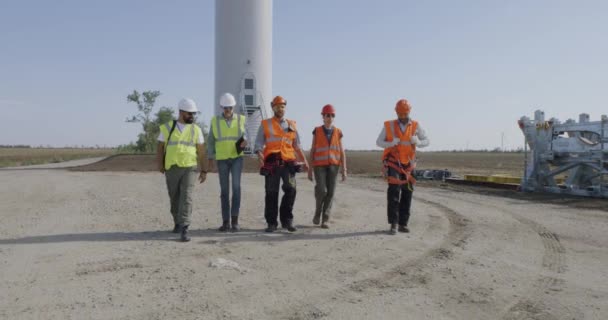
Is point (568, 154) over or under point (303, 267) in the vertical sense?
over

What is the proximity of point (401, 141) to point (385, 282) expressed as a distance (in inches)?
113

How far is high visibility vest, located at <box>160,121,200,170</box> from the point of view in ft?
20.1

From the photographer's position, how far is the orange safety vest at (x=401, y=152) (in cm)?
670

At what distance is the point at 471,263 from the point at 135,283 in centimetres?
332

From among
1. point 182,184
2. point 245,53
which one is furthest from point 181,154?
point 245,53

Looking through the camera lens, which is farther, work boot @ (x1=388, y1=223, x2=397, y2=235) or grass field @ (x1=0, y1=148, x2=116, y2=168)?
grass field @ (x1=0, y1=148, x2=116, y2=168)

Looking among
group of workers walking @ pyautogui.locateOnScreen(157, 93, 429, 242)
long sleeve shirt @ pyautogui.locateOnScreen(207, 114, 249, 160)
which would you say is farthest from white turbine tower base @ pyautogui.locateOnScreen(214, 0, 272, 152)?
group of workers walking @ pyautogui.locateOnScreen(157, 93, 429, 242)

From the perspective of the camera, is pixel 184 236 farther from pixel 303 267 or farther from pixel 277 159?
pixel 303 267

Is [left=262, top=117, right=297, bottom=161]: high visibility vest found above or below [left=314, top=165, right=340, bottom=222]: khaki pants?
above

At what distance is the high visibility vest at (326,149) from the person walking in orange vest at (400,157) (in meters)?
0.65

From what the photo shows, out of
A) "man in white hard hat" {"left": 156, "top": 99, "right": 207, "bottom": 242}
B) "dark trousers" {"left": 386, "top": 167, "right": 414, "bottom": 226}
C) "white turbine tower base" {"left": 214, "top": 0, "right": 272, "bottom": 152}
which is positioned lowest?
"dark trousers" {"left": 386, "top": 167, "right": 414, "bottom": 226}

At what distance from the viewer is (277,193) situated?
6773 mm

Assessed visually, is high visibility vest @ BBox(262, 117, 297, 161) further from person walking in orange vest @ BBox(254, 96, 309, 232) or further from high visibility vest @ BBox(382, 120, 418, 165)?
high visibility vest @ BBox(382, 120, 418, 165)

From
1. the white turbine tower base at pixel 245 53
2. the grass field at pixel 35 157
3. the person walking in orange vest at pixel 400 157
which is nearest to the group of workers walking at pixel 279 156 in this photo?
the person walking in orange vest at pixel 400 157
